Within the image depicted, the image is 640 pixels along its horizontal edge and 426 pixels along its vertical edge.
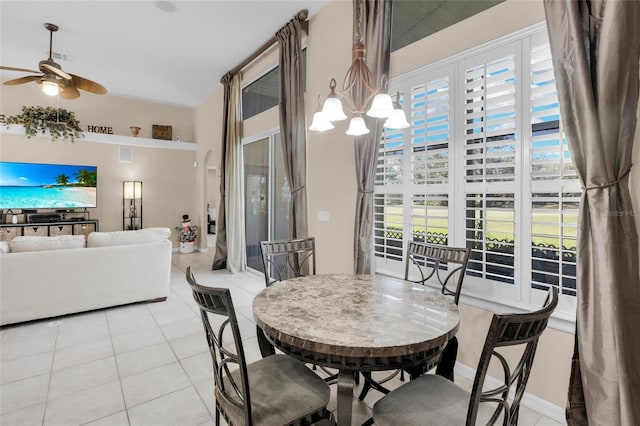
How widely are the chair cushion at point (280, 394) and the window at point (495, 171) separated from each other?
147cm

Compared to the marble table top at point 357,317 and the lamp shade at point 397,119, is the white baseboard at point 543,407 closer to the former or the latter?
the marble table top at point 357,317

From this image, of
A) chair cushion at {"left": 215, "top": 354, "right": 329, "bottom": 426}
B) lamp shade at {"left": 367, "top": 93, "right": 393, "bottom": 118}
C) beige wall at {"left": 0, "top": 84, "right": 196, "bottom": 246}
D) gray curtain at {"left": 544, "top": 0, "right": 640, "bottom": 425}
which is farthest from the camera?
beige wall at {"left": 0, "top": 84, "right": 196, "bottom": 246}

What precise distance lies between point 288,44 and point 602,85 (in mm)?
3368

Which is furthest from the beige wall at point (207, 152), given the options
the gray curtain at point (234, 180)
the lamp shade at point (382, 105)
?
the lamp shade at point (382, 105)

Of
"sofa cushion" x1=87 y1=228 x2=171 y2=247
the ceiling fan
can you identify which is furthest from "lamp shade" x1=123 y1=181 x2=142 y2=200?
"sofa cushion" x1=87 y1=228 x2=171 y2=247

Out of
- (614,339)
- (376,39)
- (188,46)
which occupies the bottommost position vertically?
(614,339)

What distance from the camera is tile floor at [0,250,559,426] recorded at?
1.93m

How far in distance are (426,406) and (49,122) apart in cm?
802

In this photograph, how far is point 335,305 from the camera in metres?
1.58

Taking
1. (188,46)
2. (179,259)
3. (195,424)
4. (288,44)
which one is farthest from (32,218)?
(195,424)

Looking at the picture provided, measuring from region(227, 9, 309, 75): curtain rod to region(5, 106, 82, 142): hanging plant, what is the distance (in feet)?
12.1

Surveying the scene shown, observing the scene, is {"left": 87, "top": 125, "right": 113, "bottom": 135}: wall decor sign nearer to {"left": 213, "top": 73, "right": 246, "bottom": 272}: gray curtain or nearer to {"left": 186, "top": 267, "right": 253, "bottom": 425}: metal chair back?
{"left": 213, "top": 73, "right": 246, "bottom": 272}: gray curtain

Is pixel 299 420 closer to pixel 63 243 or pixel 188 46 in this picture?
pixel 63 243

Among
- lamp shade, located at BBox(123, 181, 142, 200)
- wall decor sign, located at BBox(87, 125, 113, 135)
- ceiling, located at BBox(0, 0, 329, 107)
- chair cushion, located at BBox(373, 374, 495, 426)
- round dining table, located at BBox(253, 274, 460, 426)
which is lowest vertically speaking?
chair cushion, located at BBox(373, 374, 495, 426)
